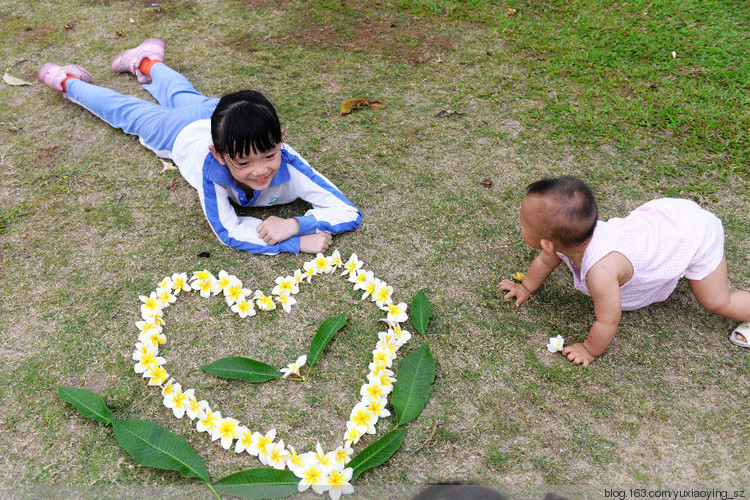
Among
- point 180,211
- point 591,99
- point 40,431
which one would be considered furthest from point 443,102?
point 40,431

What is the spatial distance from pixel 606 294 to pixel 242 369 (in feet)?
5.25

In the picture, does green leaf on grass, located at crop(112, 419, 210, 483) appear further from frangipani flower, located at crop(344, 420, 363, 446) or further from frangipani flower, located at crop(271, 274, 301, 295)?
frangipani flower, located at crop(271, 274, 301, 295)

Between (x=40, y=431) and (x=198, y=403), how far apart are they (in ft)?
2.14

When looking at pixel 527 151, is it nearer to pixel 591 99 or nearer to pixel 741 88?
pixel 591 99

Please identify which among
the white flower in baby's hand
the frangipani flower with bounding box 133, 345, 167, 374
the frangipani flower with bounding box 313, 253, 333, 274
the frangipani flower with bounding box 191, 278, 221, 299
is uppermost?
the white flower in baby's hand

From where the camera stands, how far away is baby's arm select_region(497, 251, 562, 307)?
8.21 feet

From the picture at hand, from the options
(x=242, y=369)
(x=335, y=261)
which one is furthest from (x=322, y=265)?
(x=242, y=369)

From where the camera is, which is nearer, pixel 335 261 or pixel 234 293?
pixel 234 293

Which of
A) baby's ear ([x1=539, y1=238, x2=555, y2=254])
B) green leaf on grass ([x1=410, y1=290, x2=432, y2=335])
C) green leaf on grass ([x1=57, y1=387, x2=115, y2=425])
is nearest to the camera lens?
green leaf on grass ([x1=57, y1=387, x2=115, y2=425])

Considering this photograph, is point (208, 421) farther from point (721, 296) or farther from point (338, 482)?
point (721, 296)

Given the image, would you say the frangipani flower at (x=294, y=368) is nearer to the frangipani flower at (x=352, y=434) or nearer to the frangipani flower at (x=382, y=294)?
the frangipani flower at (x=352, y=434)

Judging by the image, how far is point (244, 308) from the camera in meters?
2.59

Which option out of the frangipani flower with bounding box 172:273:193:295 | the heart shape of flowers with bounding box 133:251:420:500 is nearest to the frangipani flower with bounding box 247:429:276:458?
the heart shape of flowers with bounding box 133:251:420:500

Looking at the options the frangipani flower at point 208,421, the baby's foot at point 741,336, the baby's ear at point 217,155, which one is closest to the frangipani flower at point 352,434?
the frangipani flower at point 208,421
